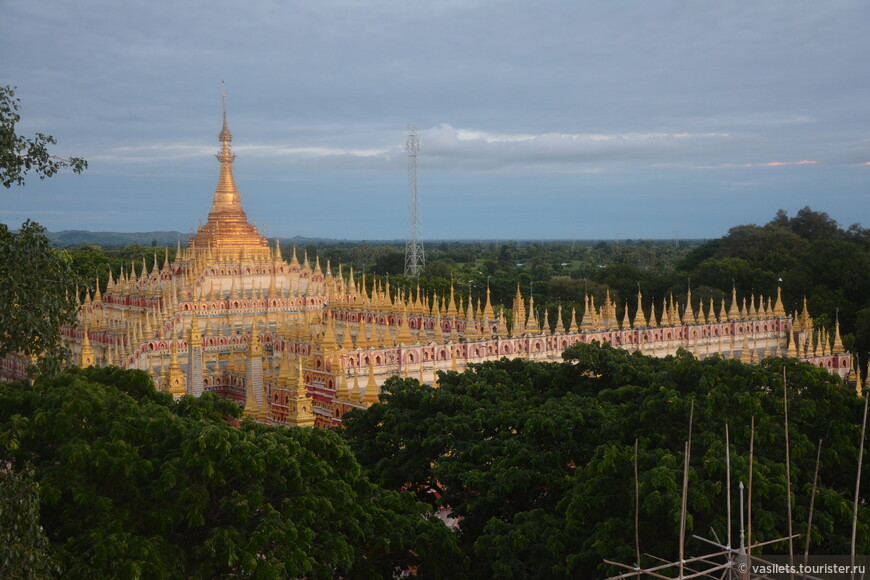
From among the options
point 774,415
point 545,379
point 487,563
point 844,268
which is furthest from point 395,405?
point 844,268

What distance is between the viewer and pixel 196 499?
Result: 1498 centimetres

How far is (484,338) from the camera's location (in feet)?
111

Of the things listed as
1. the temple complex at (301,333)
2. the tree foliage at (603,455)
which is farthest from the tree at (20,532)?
the temple complex at (301,333)

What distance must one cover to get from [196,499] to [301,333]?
1917cm

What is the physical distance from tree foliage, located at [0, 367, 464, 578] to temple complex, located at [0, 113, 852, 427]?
7.69m

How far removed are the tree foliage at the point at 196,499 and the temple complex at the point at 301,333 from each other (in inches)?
303

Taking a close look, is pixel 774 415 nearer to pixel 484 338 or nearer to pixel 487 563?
pixel 487 563

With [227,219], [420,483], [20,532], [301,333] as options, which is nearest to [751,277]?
[227,219]

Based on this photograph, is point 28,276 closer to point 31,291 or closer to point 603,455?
point 31,291

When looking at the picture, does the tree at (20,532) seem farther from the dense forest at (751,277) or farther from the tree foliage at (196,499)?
the dense forest at (751,277)

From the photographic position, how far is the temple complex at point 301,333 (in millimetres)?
29156

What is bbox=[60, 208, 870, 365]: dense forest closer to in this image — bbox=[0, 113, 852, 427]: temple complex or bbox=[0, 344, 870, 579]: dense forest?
bbox=[0, 113, 852, 427]: temple complex

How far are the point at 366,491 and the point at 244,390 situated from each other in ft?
56.6

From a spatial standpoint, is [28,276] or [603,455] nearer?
[28,276]
